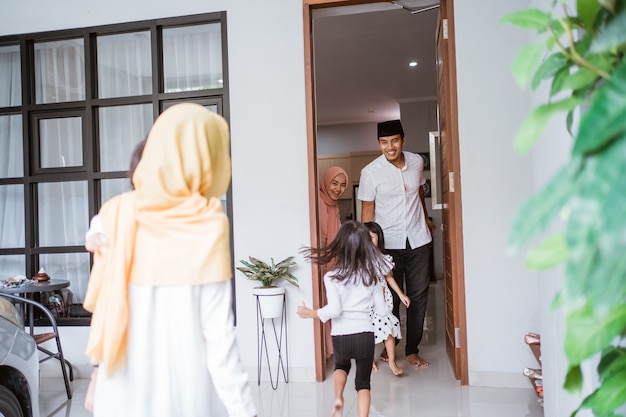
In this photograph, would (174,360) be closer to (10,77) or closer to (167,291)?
(167,291)

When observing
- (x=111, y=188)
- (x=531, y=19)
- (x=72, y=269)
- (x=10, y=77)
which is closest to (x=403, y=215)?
(x=111, y=188)

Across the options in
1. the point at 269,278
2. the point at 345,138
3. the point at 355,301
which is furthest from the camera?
the point at 345,138

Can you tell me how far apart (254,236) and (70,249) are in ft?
4.75

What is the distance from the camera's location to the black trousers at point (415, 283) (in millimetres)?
3854

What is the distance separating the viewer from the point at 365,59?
6523mm

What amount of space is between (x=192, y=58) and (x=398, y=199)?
71.4 inches

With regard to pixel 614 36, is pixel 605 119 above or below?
below

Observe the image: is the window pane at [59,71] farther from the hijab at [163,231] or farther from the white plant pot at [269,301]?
the hijab at [163,231]

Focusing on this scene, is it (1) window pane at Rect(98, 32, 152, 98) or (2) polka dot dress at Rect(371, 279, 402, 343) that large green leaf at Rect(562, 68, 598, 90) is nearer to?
(2) polka dot dress at Rect(371, 279, 402, 343)

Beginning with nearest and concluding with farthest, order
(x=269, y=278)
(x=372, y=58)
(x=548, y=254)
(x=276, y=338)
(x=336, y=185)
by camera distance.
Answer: (x=548, y=254), (x=269, y=278), (x=276, y=338), (x=336, y=185), (x=372, y=58)

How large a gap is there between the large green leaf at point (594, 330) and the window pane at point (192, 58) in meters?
3.34

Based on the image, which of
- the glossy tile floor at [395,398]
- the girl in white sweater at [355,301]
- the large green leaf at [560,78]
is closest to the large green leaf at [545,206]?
the large green leaf at [560,78]

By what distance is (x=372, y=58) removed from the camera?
6492 mm

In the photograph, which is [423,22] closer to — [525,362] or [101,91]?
[101,91]
